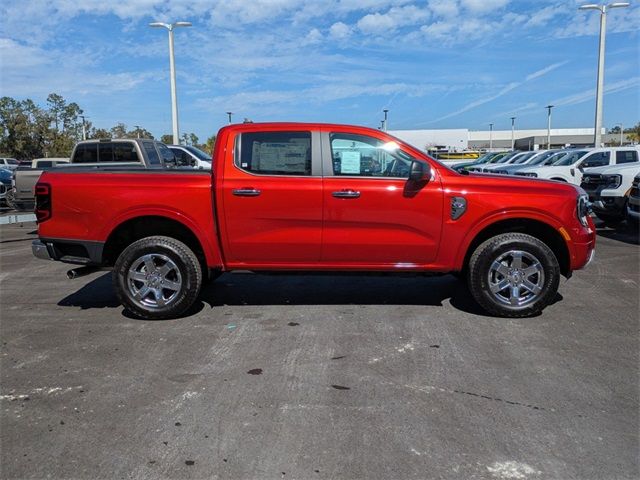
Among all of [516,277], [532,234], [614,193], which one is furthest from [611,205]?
[516,277]

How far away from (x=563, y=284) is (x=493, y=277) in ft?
6.58

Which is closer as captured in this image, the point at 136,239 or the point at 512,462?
the point at 512,462

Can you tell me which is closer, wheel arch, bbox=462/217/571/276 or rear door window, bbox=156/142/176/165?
wheel arch, bbox=462/217/571/276

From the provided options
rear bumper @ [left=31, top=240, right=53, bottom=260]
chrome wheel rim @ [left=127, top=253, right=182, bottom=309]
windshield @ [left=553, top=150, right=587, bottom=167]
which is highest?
windshield @ [left=553, top=150, right=587, bottom=167]

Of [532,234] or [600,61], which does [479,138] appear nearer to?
[600,61]

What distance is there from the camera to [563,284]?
6.90 m

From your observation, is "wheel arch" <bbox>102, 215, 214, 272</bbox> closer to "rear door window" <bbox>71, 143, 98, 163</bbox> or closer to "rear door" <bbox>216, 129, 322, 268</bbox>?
"rear door" <bbox>216, 129, 322, 268</bbox>

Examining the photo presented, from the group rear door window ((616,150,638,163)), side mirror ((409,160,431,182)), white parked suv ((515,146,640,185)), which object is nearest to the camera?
side mirror ((409,160,431,182))

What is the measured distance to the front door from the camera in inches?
209

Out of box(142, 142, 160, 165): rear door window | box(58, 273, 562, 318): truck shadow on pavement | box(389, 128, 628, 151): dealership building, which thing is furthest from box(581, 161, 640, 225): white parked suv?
box(389, 128, 628, 151): dealership building

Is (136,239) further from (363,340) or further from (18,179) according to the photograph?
(18,179)

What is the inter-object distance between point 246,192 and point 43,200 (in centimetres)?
210

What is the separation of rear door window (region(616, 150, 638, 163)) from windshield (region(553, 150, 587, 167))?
3.64ft

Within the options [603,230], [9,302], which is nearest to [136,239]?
[9,302]
